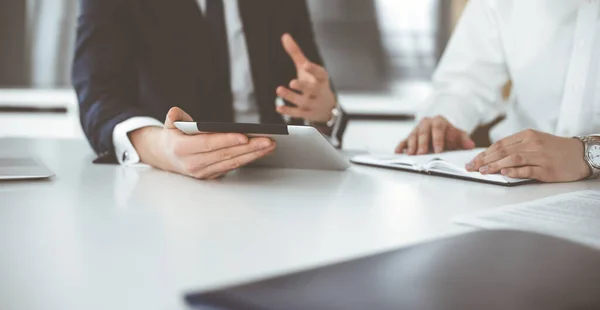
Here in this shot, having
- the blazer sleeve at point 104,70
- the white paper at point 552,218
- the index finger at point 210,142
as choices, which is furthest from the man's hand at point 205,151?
the white paper at point 552,218

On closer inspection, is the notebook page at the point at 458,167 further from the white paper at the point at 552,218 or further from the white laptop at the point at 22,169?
the white laptop at the point at 22,169

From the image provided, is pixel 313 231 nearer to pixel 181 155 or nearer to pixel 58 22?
pixel 181 155

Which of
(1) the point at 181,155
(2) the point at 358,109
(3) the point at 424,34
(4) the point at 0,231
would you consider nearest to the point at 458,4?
(3) the point at 424,34

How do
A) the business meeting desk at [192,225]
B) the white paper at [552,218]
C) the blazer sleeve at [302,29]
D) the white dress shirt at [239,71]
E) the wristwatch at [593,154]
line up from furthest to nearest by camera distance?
the blazer sleeve at [302,29] → the white dress shirt at [239,71] → the wristwatch at [593,154] → the white paper at [552,218] → the business meeting desk at [192,225]

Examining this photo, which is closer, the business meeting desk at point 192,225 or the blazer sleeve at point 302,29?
the business meeting desk at point 192,225

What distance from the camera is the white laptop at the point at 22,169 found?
0.90 meters

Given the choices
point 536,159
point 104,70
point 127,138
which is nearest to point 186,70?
point 104,70

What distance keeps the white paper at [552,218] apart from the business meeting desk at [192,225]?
0.04 meters

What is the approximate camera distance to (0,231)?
59 centimetres

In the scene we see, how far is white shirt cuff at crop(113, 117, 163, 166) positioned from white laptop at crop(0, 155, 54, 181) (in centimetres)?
16

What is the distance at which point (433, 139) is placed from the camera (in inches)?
48.9

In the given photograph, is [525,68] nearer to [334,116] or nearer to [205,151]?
[334,116]

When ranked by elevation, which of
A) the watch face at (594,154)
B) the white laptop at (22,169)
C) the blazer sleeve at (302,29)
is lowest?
the watch face at (594,154)

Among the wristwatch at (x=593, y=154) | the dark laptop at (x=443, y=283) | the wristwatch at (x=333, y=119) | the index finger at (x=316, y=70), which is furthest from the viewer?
the wristwatch at (x=333, y=119)
